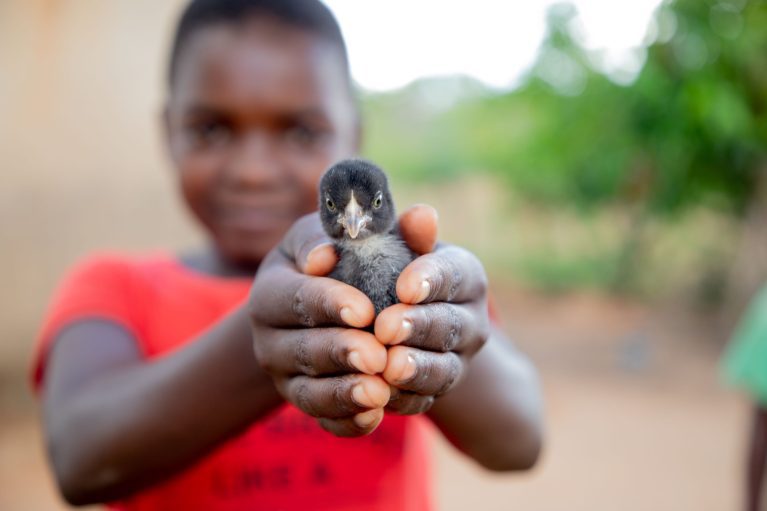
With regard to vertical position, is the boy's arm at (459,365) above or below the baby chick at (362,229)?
below

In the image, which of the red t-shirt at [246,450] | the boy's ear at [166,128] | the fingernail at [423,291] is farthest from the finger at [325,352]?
the boy's ear at [166,128]

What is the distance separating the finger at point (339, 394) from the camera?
1.20 metres

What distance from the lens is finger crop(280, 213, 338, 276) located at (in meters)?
1.35

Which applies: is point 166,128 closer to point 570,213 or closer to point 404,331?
point 404,331

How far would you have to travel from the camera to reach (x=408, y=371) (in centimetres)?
122

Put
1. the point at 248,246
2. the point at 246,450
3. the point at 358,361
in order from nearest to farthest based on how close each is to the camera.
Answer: the point at 358,361 → the point at 246,450 → the point at 248,246

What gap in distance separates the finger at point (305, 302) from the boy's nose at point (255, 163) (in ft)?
2.66

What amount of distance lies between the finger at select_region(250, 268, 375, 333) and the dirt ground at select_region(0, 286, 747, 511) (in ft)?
15.3

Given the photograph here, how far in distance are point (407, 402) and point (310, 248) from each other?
37 centimetres

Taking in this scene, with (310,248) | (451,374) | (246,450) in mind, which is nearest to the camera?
(451,374)

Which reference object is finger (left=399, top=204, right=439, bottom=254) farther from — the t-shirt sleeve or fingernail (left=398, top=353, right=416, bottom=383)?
the t-shirt sleeve

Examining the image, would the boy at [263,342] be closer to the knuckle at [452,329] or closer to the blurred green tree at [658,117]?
the knuckle at [452,329]

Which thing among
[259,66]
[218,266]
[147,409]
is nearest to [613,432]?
[218,266]

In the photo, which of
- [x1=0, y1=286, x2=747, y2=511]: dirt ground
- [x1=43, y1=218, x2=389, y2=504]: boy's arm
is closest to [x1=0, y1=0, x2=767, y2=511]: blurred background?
[x1=0, y1=286, x2=747, y2=511]: dirt ground
